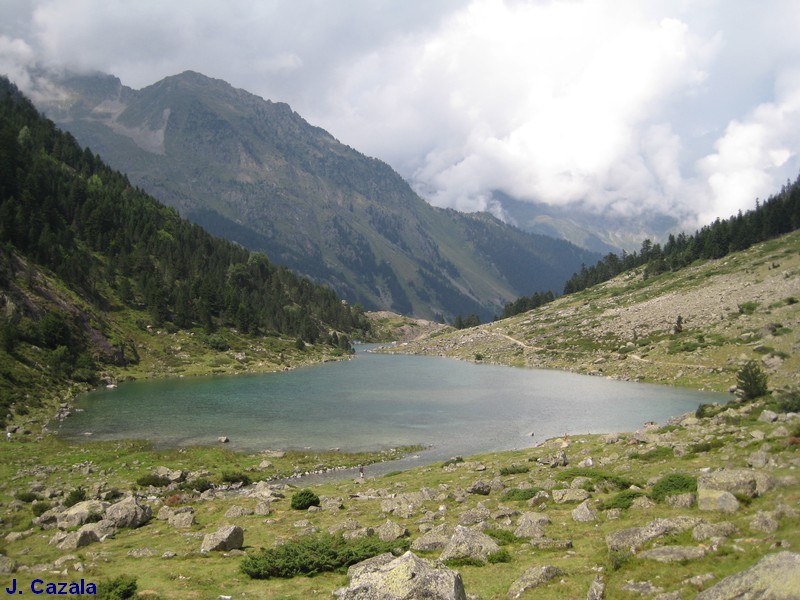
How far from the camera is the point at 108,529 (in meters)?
27.1

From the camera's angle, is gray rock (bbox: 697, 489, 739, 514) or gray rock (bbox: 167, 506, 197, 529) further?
gray rock (bbox: 167, 506, 197, 529)

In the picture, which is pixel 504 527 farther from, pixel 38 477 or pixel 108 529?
pixel 38 477

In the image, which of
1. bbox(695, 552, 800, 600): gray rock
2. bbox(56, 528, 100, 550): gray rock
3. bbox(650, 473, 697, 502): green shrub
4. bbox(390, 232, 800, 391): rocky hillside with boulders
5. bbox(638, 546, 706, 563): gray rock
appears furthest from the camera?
bbox(390, 232, 800, 391): rocky hillside with boulders

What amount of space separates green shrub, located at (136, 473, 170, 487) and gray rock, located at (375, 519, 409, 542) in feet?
77.1

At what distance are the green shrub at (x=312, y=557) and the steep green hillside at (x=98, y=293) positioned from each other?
5746cm

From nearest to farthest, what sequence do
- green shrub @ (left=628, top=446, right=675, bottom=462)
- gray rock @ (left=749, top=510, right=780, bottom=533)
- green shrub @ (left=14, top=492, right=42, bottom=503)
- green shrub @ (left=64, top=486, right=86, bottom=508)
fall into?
gray rock @ (left=749, top=510, right=780, bottom=533), green shrub @ (left=64, top=486, right=86, bottom=508), green shrub @ (left=14, top=492, right=42, bottom=503), green shrub @ (left=628, top=446, right=675, bottom=462)

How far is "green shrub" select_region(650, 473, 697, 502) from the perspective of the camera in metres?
23.7

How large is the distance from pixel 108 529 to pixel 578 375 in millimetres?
102978

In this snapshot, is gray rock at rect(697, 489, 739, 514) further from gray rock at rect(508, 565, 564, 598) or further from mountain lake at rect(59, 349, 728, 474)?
mountain lake at rect(59, 349, 728, 474)

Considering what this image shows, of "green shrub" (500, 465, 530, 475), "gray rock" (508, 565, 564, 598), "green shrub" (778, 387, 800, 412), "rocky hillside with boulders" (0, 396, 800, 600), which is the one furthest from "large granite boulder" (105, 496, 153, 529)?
"green shrub" (778, 387, 800, 412)

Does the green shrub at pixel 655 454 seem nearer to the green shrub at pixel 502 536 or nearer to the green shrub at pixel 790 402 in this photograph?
the green shrub at pixel 790 402

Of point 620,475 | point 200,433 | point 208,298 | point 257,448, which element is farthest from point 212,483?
point 208,298

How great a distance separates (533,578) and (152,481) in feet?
111

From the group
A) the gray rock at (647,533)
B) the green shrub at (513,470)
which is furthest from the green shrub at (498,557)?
the green shrub at (513,470)
